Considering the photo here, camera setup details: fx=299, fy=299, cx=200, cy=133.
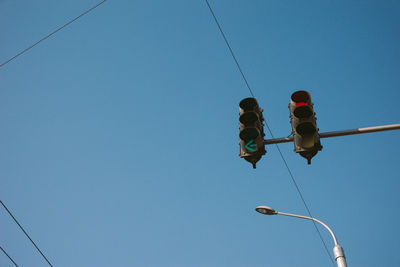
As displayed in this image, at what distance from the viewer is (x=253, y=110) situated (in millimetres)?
4109

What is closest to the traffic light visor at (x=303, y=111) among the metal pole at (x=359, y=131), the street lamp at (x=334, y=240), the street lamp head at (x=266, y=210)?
the metal pole at (x=359, y=131)

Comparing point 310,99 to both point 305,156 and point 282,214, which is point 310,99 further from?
point 282,214

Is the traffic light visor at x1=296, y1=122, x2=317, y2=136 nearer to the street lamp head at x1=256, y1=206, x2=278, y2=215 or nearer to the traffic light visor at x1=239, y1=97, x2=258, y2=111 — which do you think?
the traffic light visor at x1=239, y1=97, x2=258, y2=111

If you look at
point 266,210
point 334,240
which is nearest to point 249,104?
point 334,240

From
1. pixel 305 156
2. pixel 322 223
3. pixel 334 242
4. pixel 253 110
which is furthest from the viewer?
pixel 322 223

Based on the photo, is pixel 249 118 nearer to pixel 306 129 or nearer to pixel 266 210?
pixel 306 129

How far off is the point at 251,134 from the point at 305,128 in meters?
0.68

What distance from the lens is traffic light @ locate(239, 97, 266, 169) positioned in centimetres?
388

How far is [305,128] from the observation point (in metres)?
3.77

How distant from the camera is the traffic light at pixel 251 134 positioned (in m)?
3.88

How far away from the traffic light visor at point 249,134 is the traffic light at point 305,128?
49 cm

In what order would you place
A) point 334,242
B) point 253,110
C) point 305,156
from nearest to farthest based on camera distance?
point 305,156 < point 253,110 < point 334,242

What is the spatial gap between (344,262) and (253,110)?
415 centimetres

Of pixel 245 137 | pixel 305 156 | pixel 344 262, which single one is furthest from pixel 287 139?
pixel 344 262
